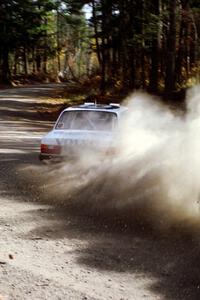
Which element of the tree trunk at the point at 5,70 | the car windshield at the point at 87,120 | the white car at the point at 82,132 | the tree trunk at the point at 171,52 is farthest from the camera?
the tree trunk at the point at 5,70

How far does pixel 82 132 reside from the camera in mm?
10031

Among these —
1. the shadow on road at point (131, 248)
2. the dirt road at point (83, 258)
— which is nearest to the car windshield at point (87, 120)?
the dirt road at point (83, 258)

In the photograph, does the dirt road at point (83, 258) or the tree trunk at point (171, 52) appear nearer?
the dirt road at point (83, 258)

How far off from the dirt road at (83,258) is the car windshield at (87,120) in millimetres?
2227

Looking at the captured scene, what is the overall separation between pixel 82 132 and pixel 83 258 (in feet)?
14.9

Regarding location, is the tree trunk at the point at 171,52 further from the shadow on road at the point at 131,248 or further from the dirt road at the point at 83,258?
the shadow on road at the point at 131,248

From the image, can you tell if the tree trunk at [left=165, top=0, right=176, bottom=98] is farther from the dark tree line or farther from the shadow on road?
the shadow on road

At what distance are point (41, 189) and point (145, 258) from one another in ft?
12.1

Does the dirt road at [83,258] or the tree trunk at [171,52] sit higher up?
the tree trunk at [171,52]

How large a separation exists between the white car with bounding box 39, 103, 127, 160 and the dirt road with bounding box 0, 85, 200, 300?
1433mm

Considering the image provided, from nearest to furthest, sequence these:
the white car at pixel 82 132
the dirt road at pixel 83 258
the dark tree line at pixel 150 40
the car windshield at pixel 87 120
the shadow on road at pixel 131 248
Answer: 1. the dirt road at pixel 83 258
2. the shadow on road at pixel 131 248
3. the white car at pixel 82 132
4. the car windshield at pixel 87 120
5. the dark tree line at pixel 150 40

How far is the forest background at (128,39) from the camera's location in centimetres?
2433

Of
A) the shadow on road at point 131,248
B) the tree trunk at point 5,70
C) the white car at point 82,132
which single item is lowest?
the shadow on road at point 131,248

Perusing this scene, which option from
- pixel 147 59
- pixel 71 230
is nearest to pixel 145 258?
pixel 71 230
